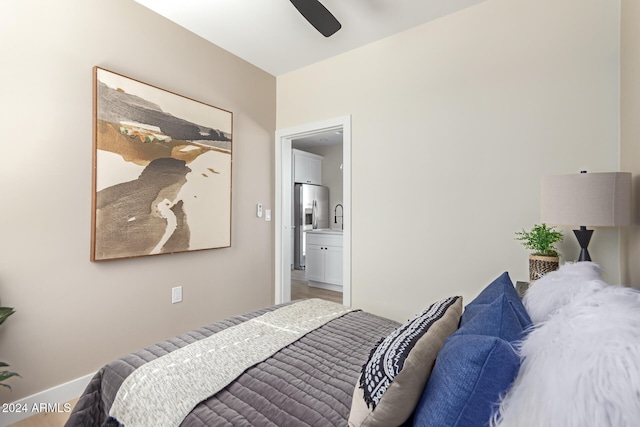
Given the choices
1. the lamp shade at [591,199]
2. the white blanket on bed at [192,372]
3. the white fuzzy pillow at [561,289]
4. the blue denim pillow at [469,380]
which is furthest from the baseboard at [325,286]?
the blue denim pillow at [469,380]

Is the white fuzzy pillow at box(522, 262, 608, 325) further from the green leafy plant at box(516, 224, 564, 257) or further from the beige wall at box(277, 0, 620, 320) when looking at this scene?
the beige wall at box(277, 0, 620, 320)

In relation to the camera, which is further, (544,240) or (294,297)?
(294,297)

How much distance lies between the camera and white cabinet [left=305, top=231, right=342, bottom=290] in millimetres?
4656

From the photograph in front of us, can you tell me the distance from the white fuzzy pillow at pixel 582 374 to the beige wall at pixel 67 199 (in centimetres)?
239

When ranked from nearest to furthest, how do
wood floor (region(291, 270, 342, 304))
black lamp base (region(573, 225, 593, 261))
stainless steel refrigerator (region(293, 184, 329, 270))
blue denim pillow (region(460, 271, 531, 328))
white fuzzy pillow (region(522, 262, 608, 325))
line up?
1. white fuzzy pillow (region(522, 262, 608, 325))
2. blue denim pillow (region(460, 271, 531, 328))
3. black lamp base (region(573, 225, 593, 261))
4. wood floor (region(291, 270, 342, 304))
5. stainless steel refrigerator (region(293, 184, 329, 270))

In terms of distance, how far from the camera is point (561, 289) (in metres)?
1.05

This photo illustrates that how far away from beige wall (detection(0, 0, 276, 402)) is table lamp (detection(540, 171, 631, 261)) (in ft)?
8.47

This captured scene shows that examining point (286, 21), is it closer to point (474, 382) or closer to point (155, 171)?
point (155, 171)

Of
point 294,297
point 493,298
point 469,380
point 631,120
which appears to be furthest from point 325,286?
point 469,380

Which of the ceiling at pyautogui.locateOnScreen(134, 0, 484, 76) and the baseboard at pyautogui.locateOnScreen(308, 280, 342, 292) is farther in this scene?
the baseboard at pyautogui.locateOnScreen(308, 280, 342, 292)

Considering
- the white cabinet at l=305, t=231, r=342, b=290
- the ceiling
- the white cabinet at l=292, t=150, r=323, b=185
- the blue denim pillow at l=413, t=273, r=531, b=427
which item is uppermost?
the ceiling

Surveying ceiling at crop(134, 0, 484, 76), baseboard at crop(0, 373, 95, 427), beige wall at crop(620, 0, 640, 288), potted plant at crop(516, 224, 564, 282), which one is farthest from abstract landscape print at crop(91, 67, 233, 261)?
beige wall at crop(620, 0, 640, 288)

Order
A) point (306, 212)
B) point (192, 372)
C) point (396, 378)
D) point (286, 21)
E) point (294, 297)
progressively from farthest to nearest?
point (306, 212), point (294, 297), point (286, 21), point (192, 372), point (396, 378)

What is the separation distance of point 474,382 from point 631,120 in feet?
5.82
